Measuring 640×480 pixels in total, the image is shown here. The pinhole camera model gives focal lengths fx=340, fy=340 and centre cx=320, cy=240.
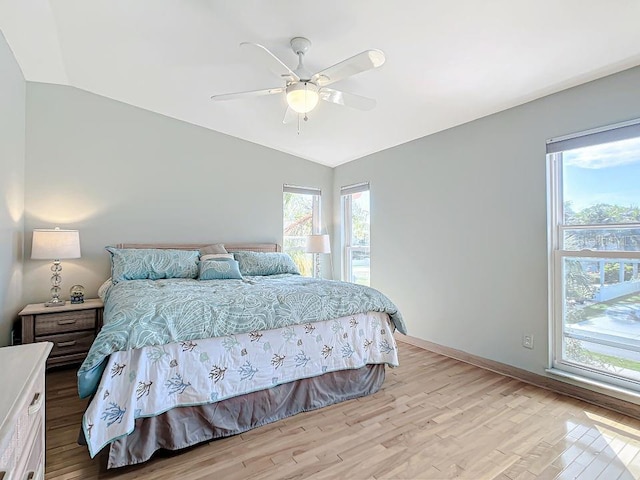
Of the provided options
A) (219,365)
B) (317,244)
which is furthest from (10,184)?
(317,244)

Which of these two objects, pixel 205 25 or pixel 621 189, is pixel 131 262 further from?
pixel 621 189

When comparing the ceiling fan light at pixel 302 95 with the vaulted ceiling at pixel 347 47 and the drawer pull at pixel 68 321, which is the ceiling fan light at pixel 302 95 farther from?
the drawer pull at pixel 68 321

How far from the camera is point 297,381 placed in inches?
93.6

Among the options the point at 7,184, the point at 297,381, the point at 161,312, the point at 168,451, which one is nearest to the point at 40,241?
the point at 7,184

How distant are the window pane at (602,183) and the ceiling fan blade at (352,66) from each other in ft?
6.13

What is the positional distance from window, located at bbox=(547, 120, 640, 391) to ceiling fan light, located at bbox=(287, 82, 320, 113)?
2011 mm

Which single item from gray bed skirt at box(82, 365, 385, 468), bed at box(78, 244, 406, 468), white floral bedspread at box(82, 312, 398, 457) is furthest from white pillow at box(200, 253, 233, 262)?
gray bed skirt at box(82, 365, 385, 468)

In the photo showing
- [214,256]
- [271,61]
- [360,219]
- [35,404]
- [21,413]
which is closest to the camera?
[21,413]

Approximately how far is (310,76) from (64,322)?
3037mm

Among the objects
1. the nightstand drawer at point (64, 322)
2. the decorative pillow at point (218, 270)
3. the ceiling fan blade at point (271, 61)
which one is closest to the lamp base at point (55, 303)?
the nightstand drawer at point (64, 322)

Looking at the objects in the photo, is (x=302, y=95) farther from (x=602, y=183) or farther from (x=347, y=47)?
(x=602, y=183)

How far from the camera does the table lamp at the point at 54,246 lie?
3086 mm

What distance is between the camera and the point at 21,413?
0.95m

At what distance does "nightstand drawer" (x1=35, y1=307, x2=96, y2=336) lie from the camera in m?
3.01
